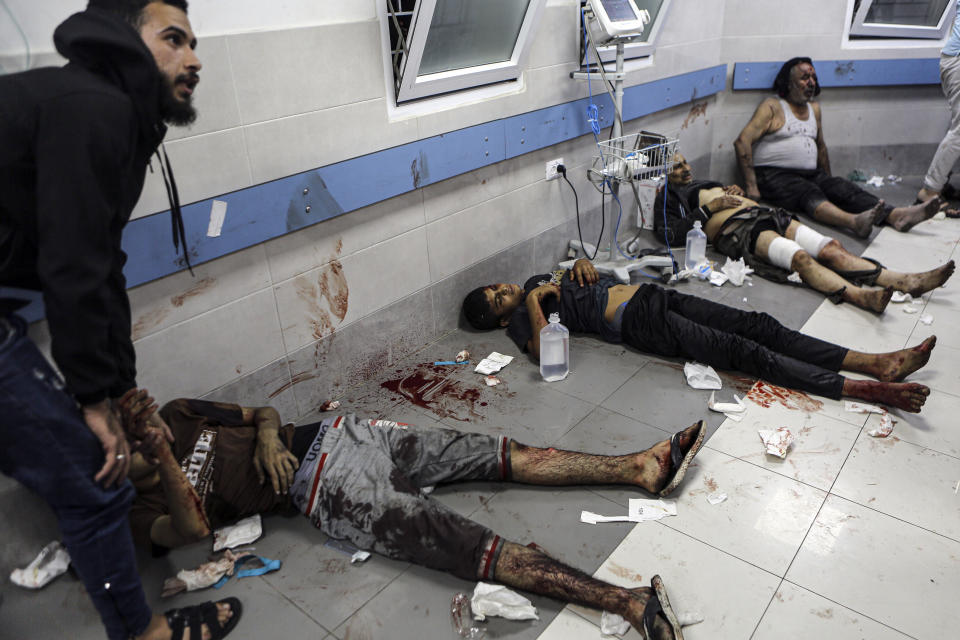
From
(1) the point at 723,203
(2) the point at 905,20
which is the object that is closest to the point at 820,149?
(2) the point at 905,20

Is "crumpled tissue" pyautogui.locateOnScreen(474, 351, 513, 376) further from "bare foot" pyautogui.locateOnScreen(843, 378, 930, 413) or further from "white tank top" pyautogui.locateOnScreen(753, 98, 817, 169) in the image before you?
"white tank top" pyautogui.locateOnScreen(753, 98, 817, 169)

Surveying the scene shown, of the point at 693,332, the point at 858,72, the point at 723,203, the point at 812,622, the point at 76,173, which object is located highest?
the point at 76,173

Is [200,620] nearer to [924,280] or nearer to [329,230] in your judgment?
[329,230]

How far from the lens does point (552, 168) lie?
11.5 feet

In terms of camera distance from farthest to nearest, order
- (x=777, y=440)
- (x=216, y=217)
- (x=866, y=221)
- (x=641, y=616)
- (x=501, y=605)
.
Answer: (x=866, y=221) → (x=777, y=440) → (x=216, y=217) → (x=501, y=605) → (x=641, y=616)

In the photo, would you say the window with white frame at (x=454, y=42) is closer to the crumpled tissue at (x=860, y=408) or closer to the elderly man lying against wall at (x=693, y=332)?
the elderly man lying against wall at (x=693, y=332)

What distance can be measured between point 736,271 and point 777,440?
1.52 metres

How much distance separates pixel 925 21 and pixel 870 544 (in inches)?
177

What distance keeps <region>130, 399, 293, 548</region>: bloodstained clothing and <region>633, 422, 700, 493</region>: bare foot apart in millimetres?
1139

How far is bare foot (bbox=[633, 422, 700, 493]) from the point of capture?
2.06m

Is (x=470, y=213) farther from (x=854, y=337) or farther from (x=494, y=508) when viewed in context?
(x=854, y=337)

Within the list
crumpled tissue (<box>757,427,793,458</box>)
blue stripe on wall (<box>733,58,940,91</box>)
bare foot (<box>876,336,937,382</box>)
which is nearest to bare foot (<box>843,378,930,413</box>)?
bare foot (<box>876,336,937,382</box>)

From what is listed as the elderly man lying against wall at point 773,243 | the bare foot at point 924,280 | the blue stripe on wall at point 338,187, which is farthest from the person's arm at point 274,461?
the bare foot at point 924,280

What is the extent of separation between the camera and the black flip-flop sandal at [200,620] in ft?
5.35
